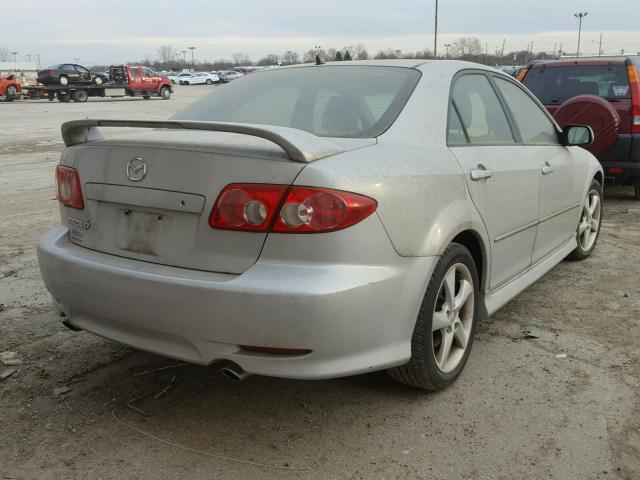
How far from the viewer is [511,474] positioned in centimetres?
240

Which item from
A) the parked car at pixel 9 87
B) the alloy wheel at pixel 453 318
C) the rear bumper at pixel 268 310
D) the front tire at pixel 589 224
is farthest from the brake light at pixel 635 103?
the parked car at pixel 9 87

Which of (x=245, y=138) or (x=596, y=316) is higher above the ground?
(x=245, y=138)

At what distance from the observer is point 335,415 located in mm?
2846

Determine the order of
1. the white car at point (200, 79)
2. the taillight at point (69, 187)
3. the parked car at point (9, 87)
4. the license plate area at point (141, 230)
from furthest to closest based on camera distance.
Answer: the white car at point (200, 79) < the parked car at point (9, 87) < the taillight at point (69, 187) < the license plate area at point (141, 230)

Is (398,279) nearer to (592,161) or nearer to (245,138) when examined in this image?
(245,138)

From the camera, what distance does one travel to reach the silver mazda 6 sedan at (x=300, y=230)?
2.34 meters

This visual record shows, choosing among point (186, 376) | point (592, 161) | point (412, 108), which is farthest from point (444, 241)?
point (592, 161)

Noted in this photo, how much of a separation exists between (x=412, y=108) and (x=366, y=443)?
150 centimetres

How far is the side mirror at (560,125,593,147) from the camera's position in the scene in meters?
4.47

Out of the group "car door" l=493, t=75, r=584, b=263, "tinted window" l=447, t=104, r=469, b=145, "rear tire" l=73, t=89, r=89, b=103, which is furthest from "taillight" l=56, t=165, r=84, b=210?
"rear tire" l=73, t=89, r=89, b=103

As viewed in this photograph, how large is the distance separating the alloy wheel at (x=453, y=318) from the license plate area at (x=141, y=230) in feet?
4.02

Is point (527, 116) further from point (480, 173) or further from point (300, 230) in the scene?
point (300, 230)

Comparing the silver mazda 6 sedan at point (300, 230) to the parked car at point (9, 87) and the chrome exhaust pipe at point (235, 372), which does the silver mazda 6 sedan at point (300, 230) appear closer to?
the chrome exhaust pipe at point (235, 372)

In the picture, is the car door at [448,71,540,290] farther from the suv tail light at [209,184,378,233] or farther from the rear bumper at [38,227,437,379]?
the suv tail light at [209,184,378,233]
